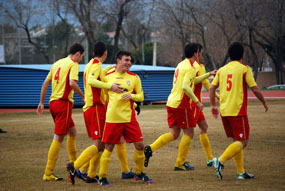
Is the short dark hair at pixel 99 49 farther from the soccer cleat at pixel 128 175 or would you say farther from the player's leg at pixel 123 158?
the soccer cleat at pixel 128 175

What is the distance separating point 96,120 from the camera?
7.20 metres

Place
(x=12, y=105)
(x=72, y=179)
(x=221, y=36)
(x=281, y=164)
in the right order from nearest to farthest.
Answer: (x=72, y=179) < (x=281, y=164) < (x=12, y=105) < (x=221, y=36)

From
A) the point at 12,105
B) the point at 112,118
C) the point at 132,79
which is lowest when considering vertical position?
the point at 12,105

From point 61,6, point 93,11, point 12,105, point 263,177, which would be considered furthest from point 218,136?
point 61,6

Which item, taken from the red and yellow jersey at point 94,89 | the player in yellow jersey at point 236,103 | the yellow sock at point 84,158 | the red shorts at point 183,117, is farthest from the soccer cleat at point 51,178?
the player in yellow jersey at point 236,103

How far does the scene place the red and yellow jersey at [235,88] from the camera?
7191 mm

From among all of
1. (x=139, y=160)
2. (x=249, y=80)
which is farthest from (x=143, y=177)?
(x=249, y=80)

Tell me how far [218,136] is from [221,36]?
44.0 meters

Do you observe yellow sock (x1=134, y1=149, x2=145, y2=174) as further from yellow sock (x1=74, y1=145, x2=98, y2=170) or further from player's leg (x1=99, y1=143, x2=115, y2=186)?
yellow sock (x1=74, y1=145, x2=98, y2=170)

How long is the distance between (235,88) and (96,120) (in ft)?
7.22

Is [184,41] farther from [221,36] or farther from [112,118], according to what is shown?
[112,118]

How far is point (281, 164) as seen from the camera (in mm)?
8539

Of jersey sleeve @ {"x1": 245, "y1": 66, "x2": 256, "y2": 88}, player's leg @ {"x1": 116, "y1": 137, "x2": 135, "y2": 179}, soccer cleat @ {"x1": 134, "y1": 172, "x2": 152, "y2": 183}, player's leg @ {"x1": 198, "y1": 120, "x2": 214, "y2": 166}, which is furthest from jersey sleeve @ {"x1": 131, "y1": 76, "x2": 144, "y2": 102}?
player's leg @ {"x1": 198, "y1": 120, "x2": 214, "y2": 166}

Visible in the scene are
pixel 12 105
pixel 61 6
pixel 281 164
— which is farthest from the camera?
pixel 61 6
